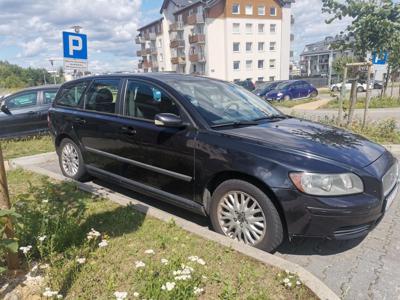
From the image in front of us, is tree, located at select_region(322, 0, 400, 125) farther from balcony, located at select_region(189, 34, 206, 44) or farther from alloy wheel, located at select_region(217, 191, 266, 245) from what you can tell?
balcony, located at select_region(189, 34, 206, 44)

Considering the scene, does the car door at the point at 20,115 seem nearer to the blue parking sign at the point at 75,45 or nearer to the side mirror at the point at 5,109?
the side mirror at the point at 5,109

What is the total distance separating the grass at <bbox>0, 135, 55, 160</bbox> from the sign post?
2.12 meters

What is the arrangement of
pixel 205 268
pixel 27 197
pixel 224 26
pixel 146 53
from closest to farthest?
pixel 205 268
pixel 27 197
pixel 224 26
pixel 146 53

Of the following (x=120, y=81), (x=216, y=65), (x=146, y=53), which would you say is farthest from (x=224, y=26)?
(x=120, y=81)

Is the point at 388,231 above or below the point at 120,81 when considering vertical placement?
below

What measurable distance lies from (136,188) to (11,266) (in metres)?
1.93

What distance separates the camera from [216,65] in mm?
52469

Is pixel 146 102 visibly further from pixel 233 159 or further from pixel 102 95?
pixel 233 159

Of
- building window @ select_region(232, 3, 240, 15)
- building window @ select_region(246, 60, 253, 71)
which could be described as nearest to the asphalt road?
building window @ select_region(246, 60, 253, 71)

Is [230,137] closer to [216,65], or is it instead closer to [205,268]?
[205,268]

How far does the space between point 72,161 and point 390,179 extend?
458 cm

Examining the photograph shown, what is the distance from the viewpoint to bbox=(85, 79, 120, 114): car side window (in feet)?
15.7

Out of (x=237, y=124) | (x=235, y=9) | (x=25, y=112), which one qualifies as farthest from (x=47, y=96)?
(x=235, y=9)

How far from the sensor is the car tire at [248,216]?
3.18m
